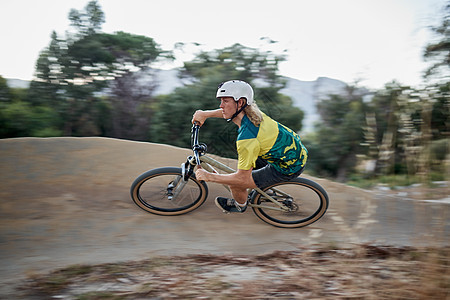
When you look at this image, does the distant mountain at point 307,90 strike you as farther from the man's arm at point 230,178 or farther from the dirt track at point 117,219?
the man's arm at point 230,178

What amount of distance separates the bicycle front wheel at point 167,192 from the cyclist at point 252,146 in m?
0.53

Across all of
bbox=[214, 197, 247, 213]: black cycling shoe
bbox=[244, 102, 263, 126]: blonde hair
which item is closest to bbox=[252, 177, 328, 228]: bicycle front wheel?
bbox=[214, 197, 247, 213]: black cycling shoe

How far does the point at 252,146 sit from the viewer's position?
3398 mm

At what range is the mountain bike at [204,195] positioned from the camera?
4.02m

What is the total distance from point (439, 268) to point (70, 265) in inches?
116

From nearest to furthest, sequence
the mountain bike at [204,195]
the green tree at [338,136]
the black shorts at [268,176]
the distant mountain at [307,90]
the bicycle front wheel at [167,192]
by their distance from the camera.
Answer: the black shorts at [268,176]
the mountain bike at [204,195]
the bicycle front wheel at [167,192]
the green tree at [338,136]
the distant mountain at [307,90]

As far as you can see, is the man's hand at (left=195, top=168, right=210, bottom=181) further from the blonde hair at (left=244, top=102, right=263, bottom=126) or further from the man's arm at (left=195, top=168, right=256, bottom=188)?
the blonde hair at (left=244, top=102, right=263, bottom=126)

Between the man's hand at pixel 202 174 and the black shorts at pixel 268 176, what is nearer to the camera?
the man's hand at pixel 202 174

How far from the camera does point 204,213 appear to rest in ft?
14.3

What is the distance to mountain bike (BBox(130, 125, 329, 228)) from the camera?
13.2 ft

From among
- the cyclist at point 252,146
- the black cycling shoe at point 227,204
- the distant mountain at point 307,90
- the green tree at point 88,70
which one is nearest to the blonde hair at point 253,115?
the cyclist at point 252,146

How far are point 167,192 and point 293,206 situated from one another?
1507 millimetres

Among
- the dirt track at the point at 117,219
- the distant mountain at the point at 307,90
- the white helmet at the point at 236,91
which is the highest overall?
the distant mountain at the point at 307,90

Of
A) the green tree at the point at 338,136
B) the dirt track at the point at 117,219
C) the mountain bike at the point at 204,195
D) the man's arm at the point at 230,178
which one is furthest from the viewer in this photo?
the green tree at the point at 338,136
